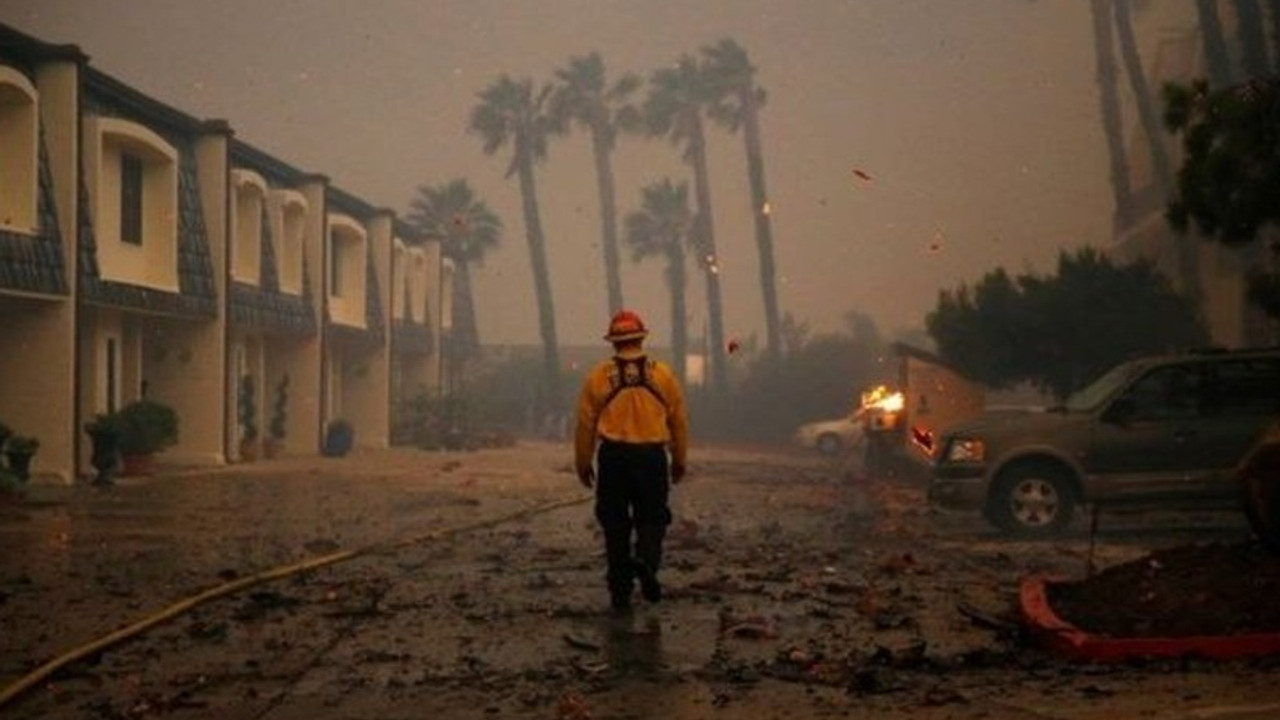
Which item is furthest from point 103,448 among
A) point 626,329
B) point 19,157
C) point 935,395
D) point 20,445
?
point 626,329

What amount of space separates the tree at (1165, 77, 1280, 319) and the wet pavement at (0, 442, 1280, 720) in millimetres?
3248

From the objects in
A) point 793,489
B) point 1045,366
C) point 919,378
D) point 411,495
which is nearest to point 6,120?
point 411,495

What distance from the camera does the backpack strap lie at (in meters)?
10.5

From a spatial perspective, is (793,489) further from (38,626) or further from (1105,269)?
(38,626)

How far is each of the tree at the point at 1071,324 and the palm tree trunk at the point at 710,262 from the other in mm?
35406

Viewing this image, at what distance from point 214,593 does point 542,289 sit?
59.2 m

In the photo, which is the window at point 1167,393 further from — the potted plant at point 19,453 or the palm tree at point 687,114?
the palm tree at point 687,114

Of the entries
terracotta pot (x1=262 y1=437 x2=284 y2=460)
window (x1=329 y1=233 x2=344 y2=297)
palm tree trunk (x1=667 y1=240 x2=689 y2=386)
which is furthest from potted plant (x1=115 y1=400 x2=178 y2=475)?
palm tree trunk (x1=667 y1=240 x2=689 y2=386)

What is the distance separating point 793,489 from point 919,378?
3.67m

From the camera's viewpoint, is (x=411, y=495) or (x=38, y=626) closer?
(x=38, y=626)

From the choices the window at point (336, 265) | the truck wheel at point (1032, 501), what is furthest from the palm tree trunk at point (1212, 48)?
the window at point (336, 265)

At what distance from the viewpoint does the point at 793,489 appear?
27000 millimetres

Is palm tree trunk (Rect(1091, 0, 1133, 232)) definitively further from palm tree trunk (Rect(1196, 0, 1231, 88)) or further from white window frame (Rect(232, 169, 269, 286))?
white window frame (Rect(232, 169, 269, 286))

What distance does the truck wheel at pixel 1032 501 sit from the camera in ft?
54.4
